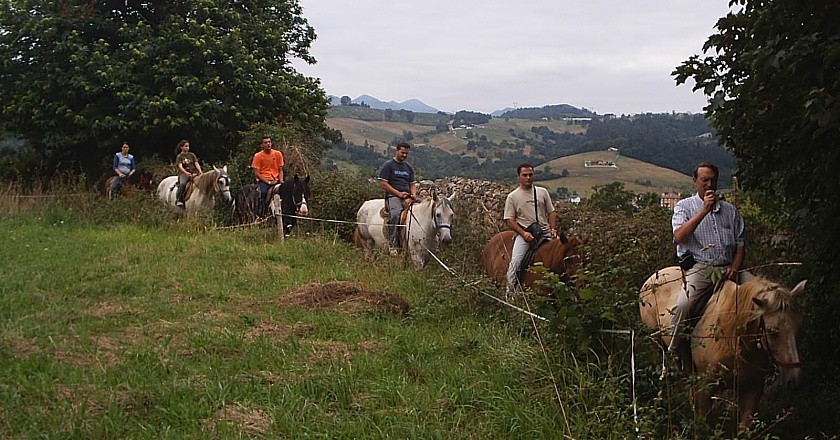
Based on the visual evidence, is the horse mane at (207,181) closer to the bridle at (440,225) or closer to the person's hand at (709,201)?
the bridle at (440,225)

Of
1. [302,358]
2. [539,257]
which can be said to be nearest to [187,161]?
[539,257]

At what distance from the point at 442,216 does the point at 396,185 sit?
5.92 feet

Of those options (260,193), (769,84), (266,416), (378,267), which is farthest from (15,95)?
(769,84)

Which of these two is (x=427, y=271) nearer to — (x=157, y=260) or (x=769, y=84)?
(x=157, y=260)

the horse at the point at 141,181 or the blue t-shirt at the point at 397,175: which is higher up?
the blue t-shirt at the point at 397,175

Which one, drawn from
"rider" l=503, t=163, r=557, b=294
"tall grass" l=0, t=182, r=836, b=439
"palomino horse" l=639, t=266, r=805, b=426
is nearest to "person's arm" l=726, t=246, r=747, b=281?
"palomino horse" l=639, t=266, r=805, b=426

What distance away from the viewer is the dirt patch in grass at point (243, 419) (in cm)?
459

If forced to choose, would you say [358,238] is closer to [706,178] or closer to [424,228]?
[424,228]

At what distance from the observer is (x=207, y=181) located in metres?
15.2

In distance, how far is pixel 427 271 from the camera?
32.8 ft

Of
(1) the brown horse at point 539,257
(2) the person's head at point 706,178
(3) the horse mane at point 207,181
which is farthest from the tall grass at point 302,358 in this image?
(3) the horse mane at point 207,181

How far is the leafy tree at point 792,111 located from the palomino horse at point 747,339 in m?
0.92

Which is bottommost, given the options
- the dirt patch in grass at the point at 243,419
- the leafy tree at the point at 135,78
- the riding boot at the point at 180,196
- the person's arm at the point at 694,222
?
the dirt patch in grass at the point at 243,419

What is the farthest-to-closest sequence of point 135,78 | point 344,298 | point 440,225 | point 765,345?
point 135,78 → point 440,225 → point 344,298 → point 765,345
